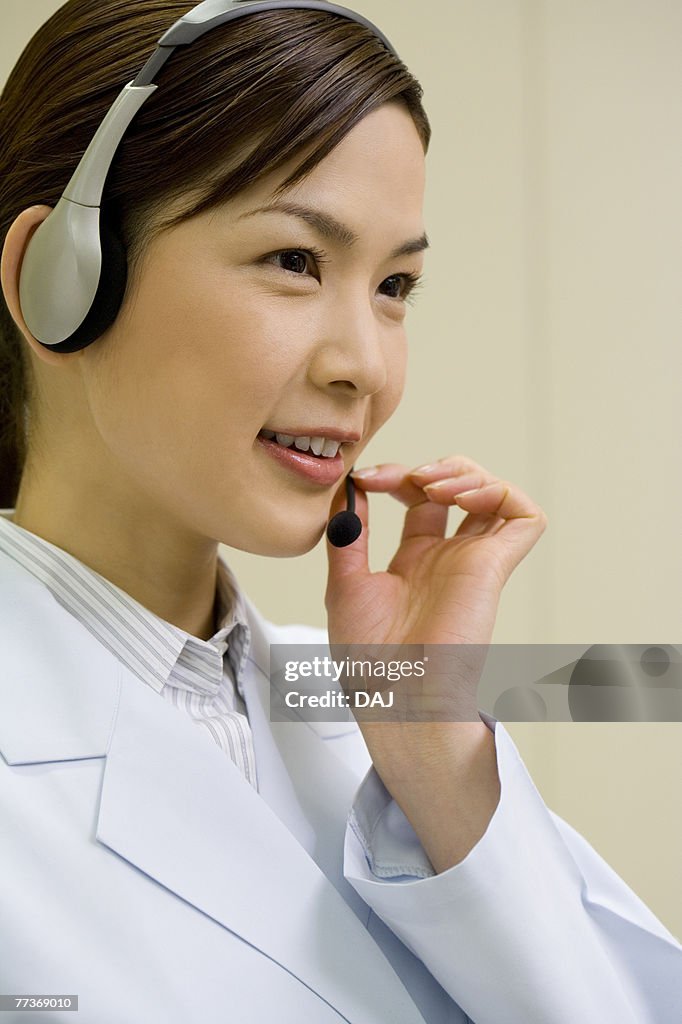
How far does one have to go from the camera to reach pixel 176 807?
2.58ft

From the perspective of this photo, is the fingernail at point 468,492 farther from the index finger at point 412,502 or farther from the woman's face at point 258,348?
the woman's face at point 258,348

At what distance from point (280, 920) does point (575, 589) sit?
1.19m

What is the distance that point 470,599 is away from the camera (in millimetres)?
974

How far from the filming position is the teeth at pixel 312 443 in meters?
0.85

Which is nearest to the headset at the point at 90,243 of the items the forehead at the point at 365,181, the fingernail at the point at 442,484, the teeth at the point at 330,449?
the forehead at the point at 365,181

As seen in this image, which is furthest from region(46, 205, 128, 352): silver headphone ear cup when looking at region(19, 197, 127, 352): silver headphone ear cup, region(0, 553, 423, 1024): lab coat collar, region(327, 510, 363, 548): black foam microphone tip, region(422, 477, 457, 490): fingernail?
region(422, 477, 457, 490): fingernail

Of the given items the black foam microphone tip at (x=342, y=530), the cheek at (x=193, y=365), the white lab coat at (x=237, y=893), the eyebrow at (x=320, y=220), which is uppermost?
the eyebrow at (x=320, y=220)

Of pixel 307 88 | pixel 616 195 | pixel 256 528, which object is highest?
pixel 307 88

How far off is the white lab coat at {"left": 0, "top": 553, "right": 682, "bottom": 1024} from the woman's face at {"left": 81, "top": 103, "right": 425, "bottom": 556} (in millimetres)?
168

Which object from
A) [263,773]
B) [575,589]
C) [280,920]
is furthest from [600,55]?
[280,920]

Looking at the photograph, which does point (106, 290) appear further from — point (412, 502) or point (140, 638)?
point (412, 502)

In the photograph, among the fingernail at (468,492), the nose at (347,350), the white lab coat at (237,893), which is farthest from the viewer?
the fingernail at (468,492)

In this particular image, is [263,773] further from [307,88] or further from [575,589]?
[575,589]

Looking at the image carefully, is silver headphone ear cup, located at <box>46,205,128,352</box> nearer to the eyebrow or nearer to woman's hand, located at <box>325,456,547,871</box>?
the eyebrow
